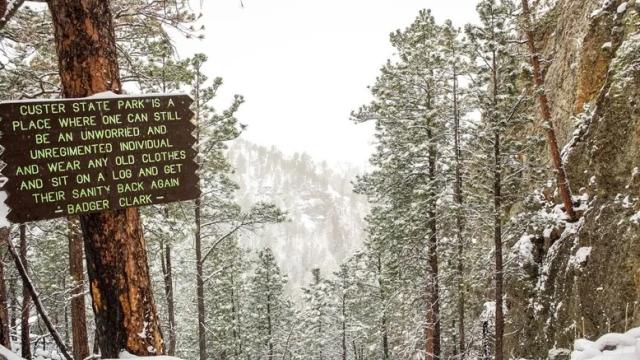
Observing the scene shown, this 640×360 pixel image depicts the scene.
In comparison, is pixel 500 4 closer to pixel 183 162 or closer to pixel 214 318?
pixel 183 162

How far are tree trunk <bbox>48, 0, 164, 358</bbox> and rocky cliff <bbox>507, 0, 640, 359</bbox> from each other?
8.63 meters

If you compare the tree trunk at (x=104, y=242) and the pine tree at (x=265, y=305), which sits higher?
the tree trunk at (x=104, y=242)

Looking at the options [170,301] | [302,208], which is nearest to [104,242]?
[170,301]

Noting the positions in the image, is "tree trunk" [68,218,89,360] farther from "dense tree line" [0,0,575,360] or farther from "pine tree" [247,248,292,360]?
"pine tree" [247,248,292,360]

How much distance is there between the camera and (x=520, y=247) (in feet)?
49.0

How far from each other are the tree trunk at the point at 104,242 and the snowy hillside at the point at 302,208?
116706mm

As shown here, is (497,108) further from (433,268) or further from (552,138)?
(433,268)

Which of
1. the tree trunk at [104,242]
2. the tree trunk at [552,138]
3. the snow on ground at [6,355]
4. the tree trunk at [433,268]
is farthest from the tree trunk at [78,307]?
the tree trunk at [552,138]

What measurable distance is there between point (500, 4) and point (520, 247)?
25.0ft

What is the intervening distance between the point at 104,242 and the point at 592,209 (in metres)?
12.8

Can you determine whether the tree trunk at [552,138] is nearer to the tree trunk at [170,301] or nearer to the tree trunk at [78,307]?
the tree trunk at [170,301]

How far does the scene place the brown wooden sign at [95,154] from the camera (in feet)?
10.5

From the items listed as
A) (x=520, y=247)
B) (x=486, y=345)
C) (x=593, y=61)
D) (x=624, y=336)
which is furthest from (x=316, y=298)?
(x=624, y=336)

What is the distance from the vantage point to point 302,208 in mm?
164375
